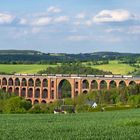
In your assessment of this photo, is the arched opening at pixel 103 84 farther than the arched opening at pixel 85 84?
No

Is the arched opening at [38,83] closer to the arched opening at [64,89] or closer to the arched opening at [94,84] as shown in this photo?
the arched opening at [64,89]

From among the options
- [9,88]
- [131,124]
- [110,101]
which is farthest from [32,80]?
[131,124]

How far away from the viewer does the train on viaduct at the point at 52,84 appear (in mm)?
102938

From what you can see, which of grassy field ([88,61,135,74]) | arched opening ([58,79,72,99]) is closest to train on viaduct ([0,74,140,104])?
arched opening ([58,79,72,99])

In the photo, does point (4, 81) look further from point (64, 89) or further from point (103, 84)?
point (103, 84)

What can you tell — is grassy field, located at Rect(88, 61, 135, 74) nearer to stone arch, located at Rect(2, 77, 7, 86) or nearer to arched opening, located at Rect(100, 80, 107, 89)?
arched opening, located at Rect(100, 80, 107, 89)

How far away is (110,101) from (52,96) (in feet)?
117

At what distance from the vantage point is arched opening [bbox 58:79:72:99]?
111938 millimetres

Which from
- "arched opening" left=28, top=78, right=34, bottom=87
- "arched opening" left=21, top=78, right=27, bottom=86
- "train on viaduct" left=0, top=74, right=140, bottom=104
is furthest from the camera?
"arched opening" left=21, top=78, right=27, bottom=86

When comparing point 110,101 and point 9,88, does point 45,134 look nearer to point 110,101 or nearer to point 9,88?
point 110,101

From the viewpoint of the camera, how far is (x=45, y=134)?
16.8 m

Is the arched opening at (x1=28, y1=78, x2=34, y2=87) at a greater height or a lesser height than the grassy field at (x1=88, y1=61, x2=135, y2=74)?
lesser

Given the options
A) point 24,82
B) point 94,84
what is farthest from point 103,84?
point 24,82

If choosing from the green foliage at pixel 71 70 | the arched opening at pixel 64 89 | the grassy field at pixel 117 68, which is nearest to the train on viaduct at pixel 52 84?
the arched opening at pixel 64 89
